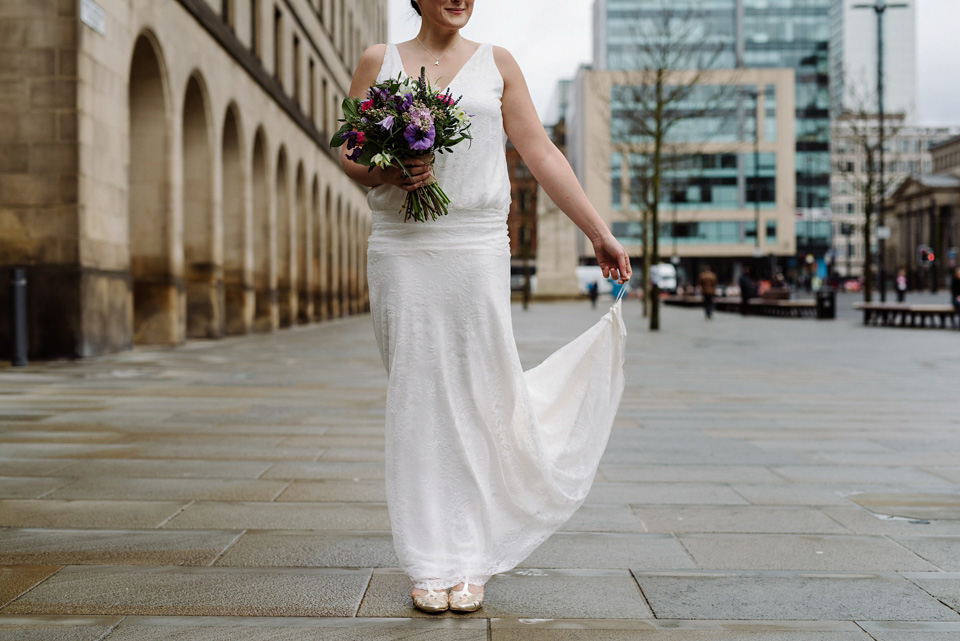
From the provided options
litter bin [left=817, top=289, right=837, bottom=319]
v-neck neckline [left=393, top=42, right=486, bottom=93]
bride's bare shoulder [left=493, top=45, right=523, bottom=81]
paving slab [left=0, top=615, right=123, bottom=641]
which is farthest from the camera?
litter bin [left=817, top=289, right=837, bottom=319]

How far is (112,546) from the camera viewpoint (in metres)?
4.02

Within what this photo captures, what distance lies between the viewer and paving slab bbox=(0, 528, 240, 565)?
381 cm

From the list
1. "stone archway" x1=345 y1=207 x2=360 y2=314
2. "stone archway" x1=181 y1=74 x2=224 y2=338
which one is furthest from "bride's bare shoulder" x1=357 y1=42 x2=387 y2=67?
"stone archway" x1=345 y1=207 x2=360 y2=314

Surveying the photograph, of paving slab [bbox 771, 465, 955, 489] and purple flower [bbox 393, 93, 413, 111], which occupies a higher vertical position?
purple flower [bbox 393, 93, 413, 111]

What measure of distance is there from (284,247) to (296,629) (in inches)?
1040

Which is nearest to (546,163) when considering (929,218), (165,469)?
(165,469)

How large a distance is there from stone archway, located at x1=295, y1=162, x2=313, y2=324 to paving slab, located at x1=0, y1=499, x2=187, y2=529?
26174 millimetres

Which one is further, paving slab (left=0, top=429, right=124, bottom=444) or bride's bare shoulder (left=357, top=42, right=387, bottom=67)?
paving slab (left=0, top=429, right=124, bottom=444)

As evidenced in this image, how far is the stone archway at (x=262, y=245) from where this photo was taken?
25.2 m

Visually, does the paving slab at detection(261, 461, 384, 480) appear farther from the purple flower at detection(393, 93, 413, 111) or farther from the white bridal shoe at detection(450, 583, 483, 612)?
the purple flower at detection(393, 93, 413, 111)

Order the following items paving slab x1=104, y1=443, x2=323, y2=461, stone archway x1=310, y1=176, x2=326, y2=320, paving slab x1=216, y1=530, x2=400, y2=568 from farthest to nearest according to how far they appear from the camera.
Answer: stone archway x1=310, y1=176, x2=326, y2=320, paving slab x1=104, y1=443, x2=323, y2=461, paving slab x1=216, y1=530, x2=400, y2=568

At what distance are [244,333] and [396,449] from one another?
1975cm

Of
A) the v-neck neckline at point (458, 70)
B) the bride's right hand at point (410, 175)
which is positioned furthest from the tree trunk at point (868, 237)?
the bride's right hand at point (410, 175)

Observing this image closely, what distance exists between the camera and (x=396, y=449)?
3289 mm
